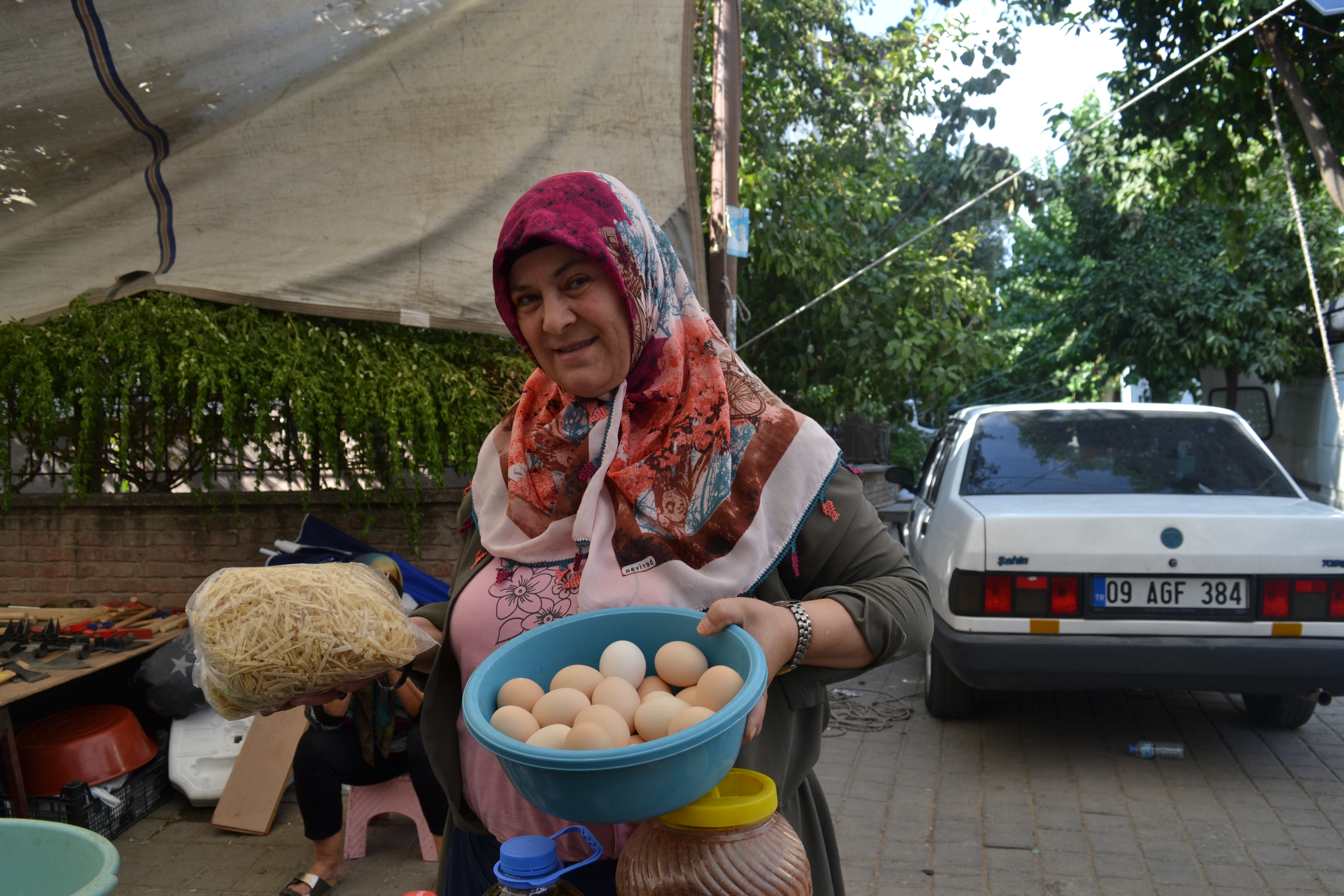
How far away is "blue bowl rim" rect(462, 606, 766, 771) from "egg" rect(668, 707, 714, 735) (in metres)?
0.03

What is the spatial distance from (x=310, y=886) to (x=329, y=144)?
353 cm

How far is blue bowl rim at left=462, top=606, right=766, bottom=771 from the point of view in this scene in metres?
1.02

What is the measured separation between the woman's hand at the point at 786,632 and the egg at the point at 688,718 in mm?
58

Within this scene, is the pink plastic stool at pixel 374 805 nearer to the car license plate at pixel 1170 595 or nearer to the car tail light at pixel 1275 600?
the car license plate at pixel 1170 595

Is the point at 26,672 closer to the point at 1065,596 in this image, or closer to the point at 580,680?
the point at 580,680

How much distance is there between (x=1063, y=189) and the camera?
14.1 m

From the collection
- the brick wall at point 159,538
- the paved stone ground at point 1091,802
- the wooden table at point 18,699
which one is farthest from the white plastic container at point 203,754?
the paved stone ground at point 1091,802

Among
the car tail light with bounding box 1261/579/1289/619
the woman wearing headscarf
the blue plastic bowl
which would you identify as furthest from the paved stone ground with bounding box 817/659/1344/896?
the blue plastic bowl

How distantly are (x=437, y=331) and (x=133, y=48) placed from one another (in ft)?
6.23

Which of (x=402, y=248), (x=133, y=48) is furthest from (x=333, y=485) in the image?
(x=133, y=48)

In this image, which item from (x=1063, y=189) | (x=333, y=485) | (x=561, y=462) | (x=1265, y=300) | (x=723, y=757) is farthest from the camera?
(x=1063, y=189)

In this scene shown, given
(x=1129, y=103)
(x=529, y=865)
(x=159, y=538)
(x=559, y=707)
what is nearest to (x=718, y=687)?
(x=559, y=707)

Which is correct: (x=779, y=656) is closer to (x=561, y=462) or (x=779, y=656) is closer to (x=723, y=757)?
(x=723, y=757)

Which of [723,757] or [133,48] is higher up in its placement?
[133,48]
